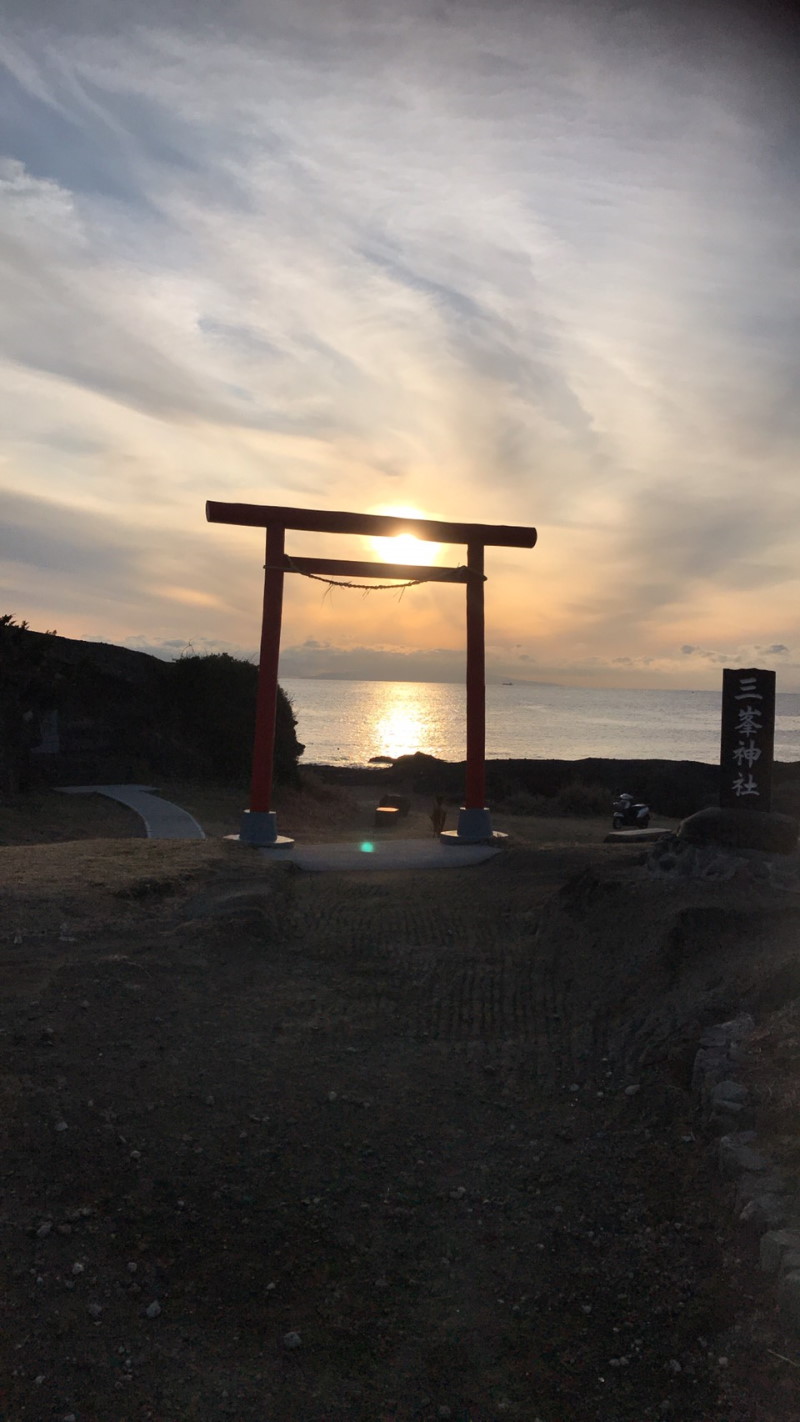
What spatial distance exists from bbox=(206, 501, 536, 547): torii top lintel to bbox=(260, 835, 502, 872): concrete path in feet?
13.4

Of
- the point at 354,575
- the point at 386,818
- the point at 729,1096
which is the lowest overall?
the point at 729,1096

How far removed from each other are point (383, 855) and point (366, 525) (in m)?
4.28

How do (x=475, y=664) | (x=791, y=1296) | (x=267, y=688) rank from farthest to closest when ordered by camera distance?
(x=475, y=664) < (x=267, y=688) < (x=791, y=1296)

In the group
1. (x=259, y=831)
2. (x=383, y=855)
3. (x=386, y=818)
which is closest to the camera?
(x=383, y=855)

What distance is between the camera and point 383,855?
439 inches

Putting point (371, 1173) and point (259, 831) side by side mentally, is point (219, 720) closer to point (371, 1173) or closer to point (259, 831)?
point (259, 831)

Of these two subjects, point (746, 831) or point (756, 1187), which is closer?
point (756, 1187)

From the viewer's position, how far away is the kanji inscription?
8867 mm

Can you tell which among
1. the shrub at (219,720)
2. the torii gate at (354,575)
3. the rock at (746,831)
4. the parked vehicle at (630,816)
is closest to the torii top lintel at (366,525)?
the torii gate at (354,575)

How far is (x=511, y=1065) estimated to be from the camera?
18.7 feet

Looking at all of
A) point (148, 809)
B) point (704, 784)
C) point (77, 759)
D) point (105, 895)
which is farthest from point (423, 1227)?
point (704, 784)

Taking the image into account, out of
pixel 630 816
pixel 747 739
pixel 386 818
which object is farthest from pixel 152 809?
pixel 747 739

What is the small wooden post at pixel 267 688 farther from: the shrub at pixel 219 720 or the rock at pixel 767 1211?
the shrub at pixel 219 720

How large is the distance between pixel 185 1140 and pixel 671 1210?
2.29 metres
